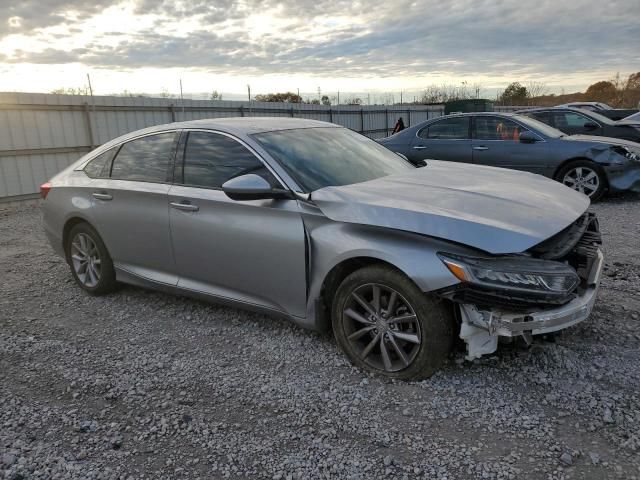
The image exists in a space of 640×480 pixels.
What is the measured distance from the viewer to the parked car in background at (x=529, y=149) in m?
8.34

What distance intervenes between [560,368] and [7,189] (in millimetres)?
10812

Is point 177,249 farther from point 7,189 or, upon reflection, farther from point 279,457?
point 7,189

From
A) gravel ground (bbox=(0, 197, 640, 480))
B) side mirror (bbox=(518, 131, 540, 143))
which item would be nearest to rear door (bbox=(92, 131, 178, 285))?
gravel ground (bbox=(0, 197, 640, 480))

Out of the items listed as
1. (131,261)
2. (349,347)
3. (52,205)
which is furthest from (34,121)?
(349,347)

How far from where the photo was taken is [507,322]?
285 cm

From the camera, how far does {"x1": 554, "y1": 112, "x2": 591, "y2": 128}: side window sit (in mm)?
11054

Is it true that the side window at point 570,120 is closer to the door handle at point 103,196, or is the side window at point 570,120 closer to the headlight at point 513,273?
the headlight at point 513,273

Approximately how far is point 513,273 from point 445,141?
7.13 meters

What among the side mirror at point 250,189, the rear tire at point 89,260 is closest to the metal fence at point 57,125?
the rear tire at point 89,260

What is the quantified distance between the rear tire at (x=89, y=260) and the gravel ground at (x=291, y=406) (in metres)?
0.57

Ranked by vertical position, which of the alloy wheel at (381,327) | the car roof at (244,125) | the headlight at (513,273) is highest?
the car roof at (244,125)

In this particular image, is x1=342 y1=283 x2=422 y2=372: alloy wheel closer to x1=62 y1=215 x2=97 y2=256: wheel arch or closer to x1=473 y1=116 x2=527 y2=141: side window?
x1=62 y1=215 x2=97 y2=256: wheel arch

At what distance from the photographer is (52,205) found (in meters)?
5.23

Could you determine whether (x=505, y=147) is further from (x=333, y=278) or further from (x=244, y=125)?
(x=333, y=278)
